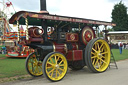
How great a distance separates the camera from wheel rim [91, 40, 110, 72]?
20.4 feet

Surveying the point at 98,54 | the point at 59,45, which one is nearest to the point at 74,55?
the point at 59,45

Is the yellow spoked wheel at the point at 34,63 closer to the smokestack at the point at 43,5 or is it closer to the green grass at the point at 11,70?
the green grass at the point at 11,70

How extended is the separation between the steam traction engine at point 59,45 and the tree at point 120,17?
31.5m

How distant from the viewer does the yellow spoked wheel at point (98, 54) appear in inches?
230

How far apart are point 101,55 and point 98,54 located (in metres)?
0.17

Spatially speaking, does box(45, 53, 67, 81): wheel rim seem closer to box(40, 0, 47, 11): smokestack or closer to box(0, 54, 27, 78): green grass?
box(40, 0, 47, 11): smokestack

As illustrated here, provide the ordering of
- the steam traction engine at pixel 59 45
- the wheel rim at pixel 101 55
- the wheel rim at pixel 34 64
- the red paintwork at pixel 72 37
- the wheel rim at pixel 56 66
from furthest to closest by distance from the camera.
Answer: the wheel rim at pixel 101 55 → the red paintwork at pixel 72 37 → the wheel rim at pixel 34 64 → the steam traction engine at pixel 59 45 → the wheel rim at pixel 56 66

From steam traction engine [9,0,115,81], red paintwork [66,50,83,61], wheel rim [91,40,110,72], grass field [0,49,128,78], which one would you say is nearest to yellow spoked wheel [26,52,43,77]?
steam traction engine [9,0,115,81]

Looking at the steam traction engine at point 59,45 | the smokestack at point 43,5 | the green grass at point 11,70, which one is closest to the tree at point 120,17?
the steam traction engine at point 59,45

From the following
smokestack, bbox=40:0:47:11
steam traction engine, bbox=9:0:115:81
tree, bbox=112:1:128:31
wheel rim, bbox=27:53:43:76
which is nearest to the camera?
steam traction engine, bbox=9:0:115:81

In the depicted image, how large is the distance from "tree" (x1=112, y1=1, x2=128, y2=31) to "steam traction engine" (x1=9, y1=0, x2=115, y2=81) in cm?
3152

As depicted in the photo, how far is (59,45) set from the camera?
19.2 feet

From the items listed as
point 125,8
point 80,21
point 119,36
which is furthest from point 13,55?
point 125,8

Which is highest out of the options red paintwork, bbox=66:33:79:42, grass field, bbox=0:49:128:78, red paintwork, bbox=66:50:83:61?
red paintwork, bbox=66:33:79:42
